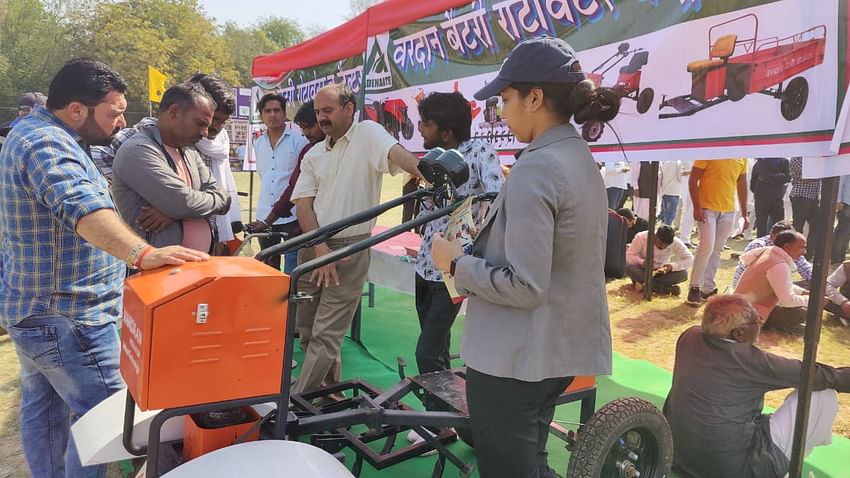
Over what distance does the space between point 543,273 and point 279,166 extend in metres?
3.46

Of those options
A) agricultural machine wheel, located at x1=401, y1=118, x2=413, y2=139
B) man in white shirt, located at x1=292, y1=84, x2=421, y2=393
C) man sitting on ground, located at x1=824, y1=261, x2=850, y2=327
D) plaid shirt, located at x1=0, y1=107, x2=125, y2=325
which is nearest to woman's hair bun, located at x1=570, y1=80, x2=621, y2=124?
man in white shirt, located at x1=292, y1=84, x2=421, y2=393

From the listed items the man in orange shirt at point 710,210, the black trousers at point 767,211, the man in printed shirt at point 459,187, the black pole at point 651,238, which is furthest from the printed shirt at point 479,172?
the black trousers at point 767,211

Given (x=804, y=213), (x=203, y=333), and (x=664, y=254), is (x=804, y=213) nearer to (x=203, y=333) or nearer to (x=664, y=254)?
(x=664, y=254)

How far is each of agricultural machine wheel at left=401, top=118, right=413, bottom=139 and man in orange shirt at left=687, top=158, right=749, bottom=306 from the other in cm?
328

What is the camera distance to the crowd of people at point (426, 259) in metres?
1.50

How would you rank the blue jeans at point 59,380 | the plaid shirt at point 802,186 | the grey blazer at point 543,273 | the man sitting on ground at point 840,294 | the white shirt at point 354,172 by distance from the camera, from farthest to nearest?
the plaid shirt at point 802,186 < the man sitting on ground at point 840,294 < the white shirt at point 354,172 < the blue jeans at point 59,380 < the grey blazer at point 543,273

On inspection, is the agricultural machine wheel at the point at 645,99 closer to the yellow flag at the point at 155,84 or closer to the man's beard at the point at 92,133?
the man's beard at the point at 92,133

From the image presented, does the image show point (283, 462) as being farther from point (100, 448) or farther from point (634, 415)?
point (634, 415)

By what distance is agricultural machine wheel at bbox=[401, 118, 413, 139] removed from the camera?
4.44 metres

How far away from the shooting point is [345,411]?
7.09ft

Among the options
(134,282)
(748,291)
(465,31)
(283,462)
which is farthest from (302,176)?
(748,291)

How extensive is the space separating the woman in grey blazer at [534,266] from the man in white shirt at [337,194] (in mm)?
1361

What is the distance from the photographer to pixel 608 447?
2023 millimetres

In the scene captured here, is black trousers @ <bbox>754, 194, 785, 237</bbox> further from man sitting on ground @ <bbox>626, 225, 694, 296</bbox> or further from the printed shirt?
the printed shirt
